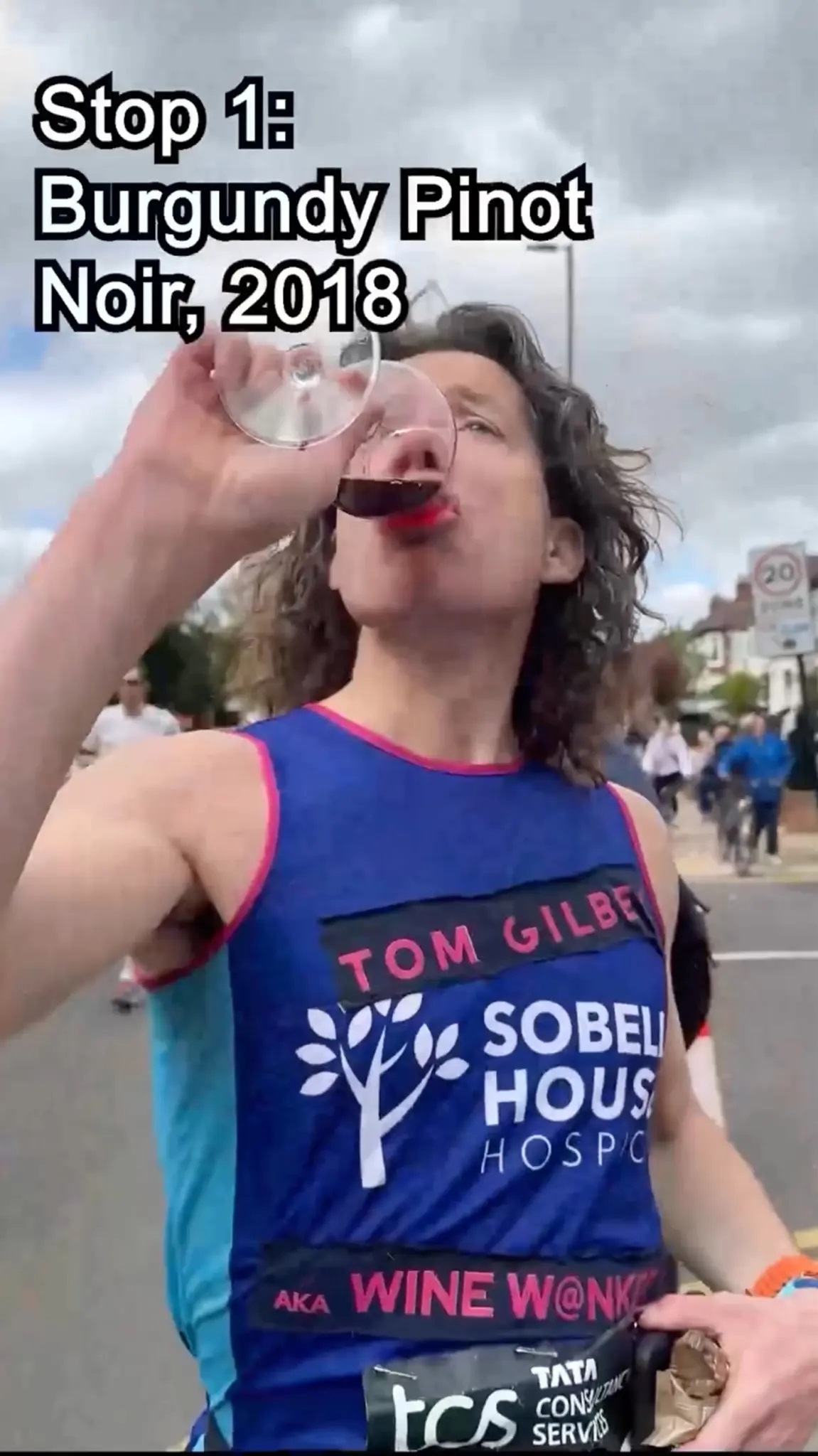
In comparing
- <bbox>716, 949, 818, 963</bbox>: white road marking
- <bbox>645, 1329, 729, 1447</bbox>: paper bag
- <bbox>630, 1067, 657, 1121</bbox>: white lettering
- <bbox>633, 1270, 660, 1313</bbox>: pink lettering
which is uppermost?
<bbox>630, 1067, 657, 1121</bbox>: white lettering

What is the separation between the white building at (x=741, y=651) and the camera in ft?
2.63

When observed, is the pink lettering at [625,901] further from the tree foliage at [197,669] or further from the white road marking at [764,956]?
the white road marking at [764,956]

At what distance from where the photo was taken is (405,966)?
460 mm

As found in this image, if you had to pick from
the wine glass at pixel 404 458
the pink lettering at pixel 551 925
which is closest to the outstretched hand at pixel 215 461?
the wine glass at pixel 404 458

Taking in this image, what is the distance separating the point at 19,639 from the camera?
1.04ft

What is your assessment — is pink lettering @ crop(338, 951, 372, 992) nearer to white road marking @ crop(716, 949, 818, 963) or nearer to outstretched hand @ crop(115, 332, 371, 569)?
outstretched hand @ crop(115, 332, 371, 569)

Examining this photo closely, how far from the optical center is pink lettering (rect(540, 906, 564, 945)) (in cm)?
50

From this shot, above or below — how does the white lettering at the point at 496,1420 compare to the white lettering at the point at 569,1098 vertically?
below

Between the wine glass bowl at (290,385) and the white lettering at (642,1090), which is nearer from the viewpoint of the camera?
the wine glass bowl at (290,385)

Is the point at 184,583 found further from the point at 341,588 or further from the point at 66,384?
the point at 66,384

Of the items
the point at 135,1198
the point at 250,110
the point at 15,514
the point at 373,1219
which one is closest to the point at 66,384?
the point at 15,514

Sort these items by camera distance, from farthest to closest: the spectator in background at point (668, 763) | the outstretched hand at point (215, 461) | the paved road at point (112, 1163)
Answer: the paved road at point (112, 1163) < the spectator in background at point (668, 763) < the outstretched hand at point (215, 461)

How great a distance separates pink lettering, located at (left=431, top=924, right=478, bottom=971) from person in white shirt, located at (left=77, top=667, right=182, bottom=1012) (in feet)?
→ 0.40

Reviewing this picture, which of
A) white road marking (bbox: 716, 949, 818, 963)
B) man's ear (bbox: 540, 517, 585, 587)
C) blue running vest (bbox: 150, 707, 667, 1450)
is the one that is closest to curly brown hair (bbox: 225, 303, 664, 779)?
man's ear (bbox: 540, 517, 585, 587)
